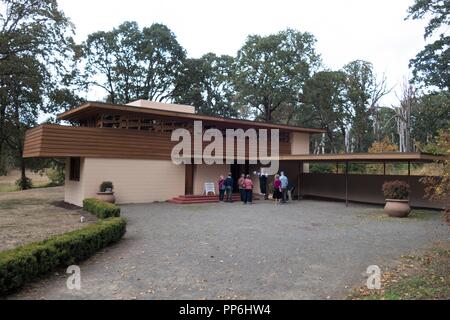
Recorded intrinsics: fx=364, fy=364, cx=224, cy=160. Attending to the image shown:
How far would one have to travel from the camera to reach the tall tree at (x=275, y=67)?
3491 centimetres

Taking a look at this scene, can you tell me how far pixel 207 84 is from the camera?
133 ft

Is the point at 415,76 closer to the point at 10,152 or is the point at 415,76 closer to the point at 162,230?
the point at 162,230

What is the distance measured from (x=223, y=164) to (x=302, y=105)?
18.7 meters

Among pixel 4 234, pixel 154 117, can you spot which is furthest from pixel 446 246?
pixel 154 117

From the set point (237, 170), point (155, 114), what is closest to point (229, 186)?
point (237, 170)

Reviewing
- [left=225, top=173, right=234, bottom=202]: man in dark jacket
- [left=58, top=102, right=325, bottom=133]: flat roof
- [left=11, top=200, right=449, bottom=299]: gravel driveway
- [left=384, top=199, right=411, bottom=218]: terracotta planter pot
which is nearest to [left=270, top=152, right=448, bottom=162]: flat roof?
[left=384, top=199, right=411, bottom=218]: terracotta planter pot

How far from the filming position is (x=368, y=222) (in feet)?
40.0

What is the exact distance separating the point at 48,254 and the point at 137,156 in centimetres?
1188

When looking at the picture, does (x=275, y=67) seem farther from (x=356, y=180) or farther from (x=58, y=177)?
(x=58, y=177)

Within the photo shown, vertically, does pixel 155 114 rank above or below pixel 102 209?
above

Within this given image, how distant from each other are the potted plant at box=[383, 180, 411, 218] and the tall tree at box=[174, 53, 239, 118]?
26509mm

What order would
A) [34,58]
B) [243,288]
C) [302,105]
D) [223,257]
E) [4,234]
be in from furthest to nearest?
[302,105], [34,58], [4,234], [223,257], [243,288]

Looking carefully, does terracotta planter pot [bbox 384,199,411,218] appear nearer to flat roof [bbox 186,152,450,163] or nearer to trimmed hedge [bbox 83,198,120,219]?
flat roof [bbox 186,152,450,163]

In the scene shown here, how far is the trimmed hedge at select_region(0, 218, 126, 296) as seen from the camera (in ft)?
17.6
